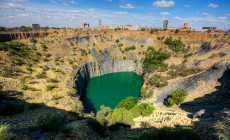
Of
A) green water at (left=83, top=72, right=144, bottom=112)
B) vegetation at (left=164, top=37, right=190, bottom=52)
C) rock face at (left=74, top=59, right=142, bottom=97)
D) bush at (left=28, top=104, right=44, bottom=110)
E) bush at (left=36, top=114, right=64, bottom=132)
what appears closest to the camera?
bush at (left=36, top=114, right=64, bottom=132)

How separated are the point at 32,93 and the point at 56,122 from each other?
10.4 meters

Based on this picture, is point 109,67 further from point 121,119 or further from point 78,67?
point 121,119

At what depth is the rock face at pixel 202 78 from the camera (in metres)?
20.7

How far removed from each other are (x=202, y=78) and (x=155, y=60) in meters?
16.6

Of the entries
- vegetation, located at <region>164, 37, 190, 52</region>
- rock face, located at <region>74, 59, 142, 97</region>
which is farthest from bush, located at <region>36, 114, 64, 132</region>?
vegetation, located at <region>164, 37, 190, 52</region>

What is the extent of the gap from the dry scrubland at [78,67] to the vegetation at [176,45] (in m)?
1.10

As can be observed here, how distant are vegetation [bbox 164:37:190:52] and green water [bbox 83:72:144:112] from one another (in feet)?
51.3

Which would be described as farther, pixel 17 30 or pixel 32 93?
pixel 17 30

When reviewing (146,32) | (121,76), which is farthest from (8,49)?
(146,32)

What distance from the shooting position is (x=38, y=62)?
2795cm

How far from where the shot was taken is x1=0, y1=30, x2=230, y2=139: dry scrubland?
12.5 m

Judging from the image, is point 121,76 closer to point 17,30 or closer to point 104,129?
point 104,129

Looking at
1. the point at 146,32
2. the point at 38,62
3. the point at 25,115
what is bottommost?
the point at 25,115

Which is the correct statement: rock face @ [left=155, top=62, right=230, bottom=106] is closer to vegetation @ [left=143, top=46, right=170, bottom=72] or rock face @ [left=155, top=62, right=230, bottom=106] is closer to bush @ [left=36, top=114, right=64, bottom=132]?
vegetation @ [left=143, top=46, right=170, bottom=72]
